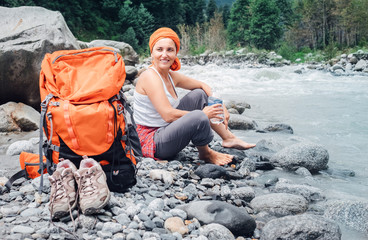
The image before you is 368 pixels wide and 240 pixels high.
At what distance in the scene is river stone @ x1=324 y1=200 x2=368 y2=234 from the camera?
2325 millimetres

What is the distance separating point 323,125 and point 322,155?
281cm

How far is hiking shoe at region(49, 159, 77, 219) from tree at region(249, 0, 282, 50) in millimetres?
25257

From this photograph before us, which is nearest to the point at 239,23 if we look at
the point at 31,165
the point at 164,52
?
the point at 164,52

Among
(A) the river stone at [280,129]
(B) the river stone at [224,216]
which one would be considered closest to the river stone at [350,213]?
(B) the river stone at [224,216]

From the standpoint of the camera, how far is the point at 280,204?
250 cm

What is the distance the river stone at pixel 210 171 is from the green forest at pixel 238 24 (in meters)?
19.4

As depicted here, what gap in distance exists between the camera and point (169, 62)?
3.01 meters

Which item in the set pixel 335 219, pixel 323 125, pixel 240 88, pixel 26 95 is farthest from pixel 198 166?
pixel 240 88

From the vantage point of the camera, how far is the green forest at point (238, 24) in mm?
24234

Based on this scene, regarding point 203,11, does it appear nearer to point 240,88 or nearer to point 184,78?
point 240,88

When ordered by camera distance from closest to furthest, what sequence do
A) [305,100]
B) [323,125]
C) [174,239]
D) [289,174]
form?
[174,239] < [289,174] < [323,125] < [305,100]

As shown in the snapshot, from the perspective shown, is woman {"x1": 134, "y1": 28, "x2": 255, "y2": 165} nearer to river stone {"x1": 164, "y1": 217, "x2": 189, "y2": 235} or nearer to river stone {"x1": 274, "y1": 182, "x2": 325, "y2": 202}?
river stone {"x1": 274, "y1": 182, "x2": 325, "y2": 202}

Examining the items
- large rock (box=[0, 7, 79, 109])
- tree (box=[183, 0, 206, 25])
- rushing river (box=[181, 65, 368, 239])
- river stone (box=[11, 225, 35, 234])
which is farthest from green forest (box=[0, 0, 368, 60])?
river stone (box=[11, 225, 35, 234])

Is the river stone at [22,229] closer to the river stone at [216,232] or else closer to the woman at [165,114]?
the river stone at [216,232]
